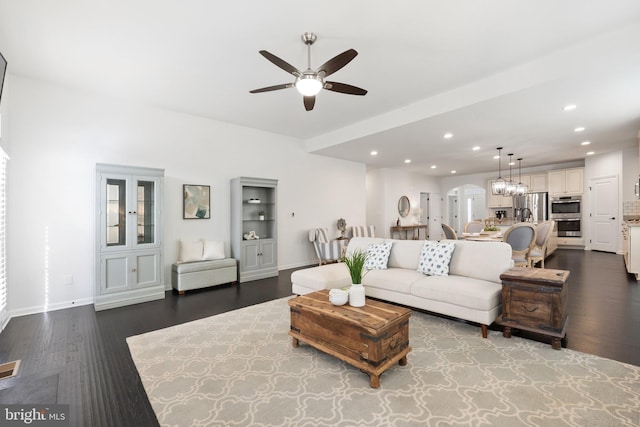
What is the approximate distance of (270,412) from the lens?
6.02 feet

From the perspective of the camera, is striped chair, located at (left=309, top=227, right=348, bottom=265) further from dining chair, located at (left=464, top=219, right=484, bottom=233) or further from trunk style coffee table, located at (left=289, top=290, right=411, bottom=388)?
trunk style coffee table, located at (left=289, top=290, right=411, bottom=388)

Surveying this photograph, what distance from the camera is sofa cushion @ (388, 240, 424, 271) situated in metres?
3.89

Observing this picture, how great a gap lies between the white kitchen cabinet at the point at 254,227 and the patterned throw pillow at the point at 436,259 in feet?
10.3

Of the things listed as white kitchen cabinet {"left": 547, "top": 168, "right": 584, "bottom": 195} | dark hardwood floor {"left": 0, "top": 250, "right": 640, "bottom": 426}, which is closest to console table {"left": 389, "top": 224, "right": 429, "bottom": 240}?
white kitchen cabinet {"left": 547, "top": 168, "right": 584, "bottom": 195}

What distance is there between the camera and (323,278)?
3664mm

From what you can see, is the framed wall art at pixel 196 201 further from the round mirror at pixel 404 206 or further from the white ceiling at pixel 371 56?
the round mirror at pixel 404 206

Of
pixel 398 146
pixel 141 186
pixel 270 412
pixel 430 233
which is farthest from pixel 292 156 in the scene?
pixel 430 233

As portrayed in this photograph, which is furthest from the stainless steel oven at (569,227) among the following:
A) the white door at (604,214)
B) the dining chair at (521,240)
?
the dining chair at (521,240)

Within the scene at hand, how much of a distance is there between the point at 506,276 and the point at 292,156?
501cm

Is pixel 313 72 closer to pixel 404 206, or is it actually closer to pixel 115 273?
pixel 115 273

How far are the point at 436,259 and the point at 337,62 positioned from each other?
2.50 metres

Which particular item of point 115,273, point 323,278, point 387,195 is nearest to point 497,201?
point 387,195

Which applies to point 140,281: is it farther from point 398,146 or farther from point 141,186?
point 398,146

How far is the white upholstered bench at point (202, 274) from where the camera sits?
463 cm
